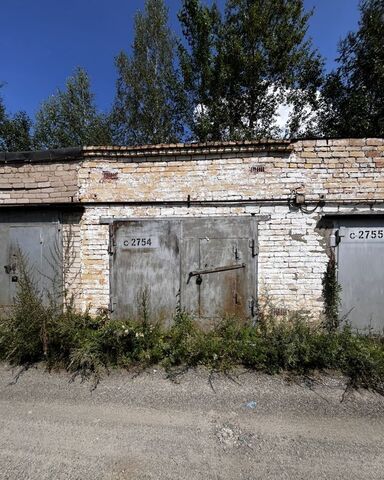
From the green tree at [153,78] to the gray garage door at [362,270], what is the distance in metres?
8.74

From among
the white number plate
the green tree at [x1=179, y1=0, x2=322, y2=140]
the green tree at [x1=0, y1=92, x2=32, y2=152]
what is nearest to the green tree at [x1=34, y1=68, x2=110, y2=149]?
the green tree at [x1=0, y1=92, x2=32, y2=152]

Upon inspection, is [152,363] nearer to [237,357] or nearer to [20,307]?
[237,357]

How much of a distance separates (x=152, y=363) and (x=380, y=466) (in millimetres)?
2660

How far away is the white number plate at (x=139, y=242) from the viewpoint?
448 cm

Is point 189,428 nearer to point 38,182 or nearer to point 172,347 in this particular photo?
point 172,347

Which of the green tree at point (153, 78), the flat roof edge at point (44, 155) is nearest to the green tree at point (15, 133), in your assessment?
the green tree at point (153, 78)

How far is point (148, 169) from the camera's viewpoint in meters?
4.61

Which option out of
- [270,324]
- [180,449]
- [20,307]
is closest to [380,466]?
[180,449]

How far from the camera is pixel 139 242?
14.8 feet

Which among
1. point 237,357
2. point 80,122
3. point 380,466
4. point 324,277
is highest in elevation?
point 80,122

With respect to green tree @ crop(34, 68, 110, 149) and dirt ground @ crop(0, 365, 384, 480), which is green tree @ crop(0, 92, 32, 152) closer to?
green tree @ crop(34, 68, 110, 149)

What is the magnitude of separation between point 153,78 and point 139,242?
31.6 ft

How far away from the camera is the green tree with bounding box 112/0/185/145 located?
11070mm

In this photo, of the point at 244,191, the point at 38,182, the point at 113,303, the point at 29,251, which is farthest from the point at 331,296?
the point at 38,182
